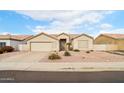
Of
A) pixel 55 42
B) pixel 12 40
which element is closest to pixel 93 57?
pixel 55 42

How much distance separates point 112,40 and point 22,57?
331 inches

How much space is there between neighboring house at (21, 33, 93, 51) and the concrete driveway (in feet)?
2.66

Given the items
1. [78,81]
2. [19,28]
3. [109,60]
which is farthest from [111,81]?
[19,28]

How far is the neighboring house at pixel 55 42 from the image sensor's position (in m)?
19.2

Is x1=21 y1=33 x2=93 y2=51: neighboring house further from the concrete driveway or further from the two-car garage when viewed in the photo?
the concrete driveway

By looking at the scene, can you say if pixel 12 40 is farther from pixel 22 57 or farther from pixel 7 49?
pixel 22 57

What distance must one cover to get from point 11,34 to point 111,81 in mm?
10239

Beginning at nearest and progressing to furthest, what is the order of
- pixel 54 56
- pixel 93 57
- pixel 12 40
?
pixel 54 56, pixel 93 57, pixel 12 40

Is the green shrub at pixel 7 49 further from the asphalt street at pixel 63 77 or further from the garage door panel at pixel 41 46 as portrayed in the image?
the asphalt street at pixel 63 77

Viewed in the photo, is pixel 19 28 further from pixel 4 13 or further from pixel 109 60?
pixel 109 60

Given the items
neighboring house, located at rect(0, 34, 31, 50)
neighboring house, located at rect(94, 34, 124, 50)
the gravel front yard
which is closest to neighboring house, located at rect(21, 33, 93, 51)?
neighboring house, located at rect(0, 34, 31, 50)

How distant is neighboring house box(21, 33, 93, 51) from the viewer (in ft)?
62.8

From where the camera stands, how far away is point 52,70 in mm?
13492

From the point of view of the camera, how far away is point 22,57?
695 inches
